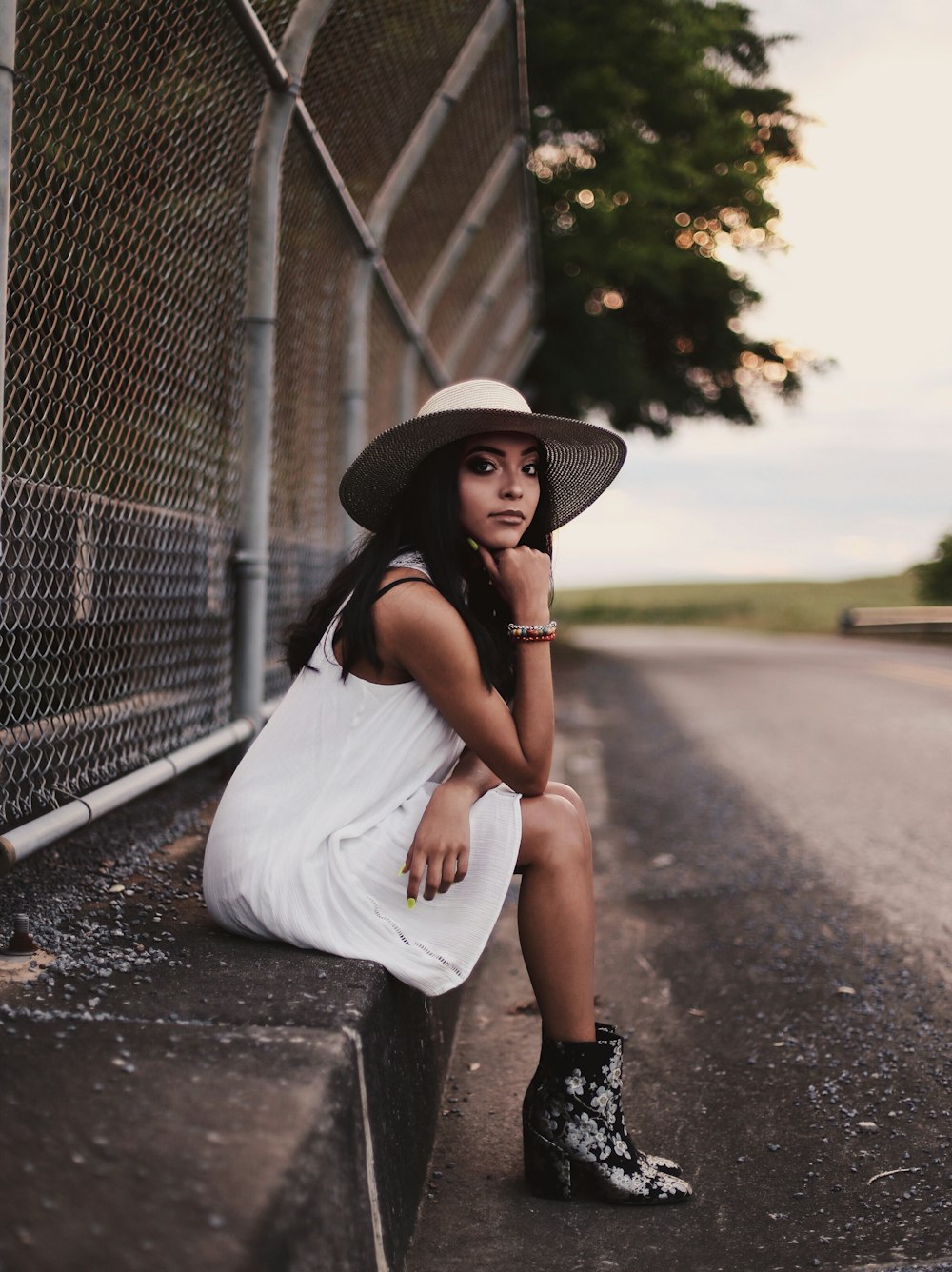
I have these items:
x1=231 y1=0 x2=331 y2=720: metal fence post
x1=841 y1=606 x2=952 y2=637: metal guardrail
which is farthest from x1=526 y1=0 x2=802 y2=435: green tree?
x1=231 y1=0 x2=331 y2=720: metal fence post

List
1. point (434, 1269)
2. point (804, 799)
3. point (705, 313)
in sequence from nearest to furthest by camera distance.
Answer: point (434, 1269) < point (804, 799) < point (705, 313)

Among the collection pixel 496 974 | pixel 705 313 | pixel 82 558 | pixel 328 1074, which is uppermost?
pixel 705 313

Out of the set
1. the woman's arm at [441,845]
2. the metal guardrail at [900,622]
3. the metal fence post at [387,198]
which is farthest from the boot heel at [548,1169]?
the metal guardrail at [900,622]

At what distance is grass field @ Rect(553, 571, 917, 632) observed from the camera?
117 ft

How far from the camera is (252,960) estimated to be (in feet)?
7.84

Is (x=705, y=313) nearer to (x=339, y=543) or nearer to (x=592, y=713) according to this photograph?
(x=592, y=713)

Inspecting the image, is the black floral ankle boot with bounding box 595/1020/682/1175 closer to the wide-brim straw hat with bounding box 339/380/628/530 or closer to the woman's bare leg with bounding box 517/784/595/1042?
the woman's bare leg with bounding box 517/784/595/1042

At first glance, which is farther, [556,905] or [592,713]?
[592,713]

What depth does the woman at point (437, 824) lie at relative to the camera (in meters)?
2.45

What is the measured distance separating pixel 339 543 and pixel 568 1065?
157 inches

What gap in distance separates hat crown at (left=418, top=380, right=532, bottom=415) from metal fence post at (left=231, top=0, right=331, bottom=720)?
145cm

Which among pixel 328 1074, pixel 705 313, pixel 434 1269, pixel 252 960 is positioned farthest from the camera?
pixel 705 313

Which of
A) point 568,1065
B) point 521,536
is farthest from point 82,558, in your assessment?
point 568,1065

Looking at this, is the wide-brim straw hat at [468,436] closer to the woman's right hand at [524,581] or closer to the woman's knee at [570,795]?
the woman's right hand at [524,581]
